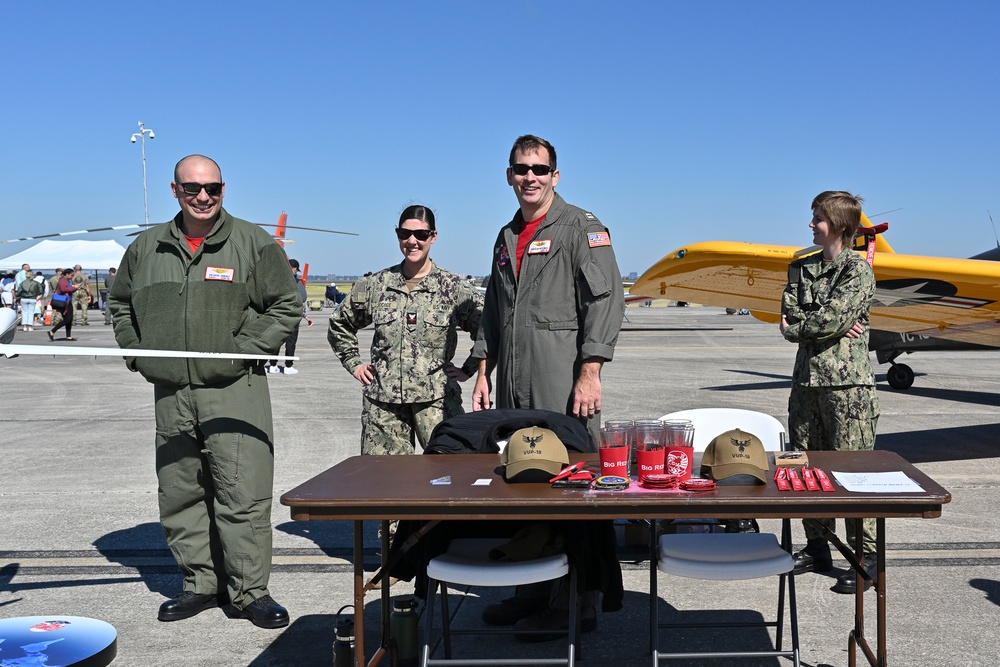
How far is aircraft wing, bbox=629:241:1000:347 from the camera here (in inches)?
329

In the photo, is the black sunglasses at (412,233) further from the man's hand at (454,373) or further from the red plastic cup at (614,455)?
the red plastic cup at (614,455)

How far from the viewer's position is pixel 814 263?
4422 millimetres

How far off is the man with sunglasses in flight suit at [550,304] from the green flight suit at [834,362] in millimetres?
1111

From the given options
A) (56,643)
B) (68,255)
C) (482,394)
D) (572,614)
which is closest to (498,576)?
(572,614)

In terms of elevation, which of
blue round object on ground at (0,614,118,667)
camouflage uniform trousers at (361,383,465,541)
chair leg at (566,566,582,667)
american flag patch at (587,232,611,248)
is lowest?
chair leg at (566,566,582,667)

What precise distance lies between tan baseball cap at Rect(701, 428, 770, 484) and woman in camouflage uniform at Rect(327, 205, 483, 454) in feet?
5.77

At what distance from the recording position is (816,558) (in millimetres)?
4410

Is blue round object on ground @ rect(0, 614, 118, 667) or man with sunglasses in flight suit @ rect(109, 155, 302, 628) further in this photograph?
man with sunglasses in flight suit @ rect(109, 155, 302, 628)

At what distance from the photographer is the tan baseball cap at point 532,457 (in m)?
2.86

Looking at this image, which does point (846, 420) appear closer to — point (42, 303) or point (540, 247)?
point (540, 247)

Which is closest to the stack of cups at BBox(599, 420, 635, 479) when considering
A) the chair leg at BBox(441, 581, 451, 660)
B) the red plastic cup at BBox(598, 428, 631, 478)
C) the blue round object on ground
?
the red plastic cup at BBox(598, 428, 631, 478)

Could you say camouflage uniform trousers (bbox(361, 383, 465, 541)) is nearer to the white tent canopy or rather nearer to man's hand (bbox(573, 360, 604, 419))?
man's hand (bbox(573, 360, 604, 419))

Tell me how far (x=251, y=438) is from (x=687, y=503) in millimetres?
2149

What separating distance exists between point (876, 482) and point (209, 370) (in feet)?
8.67
